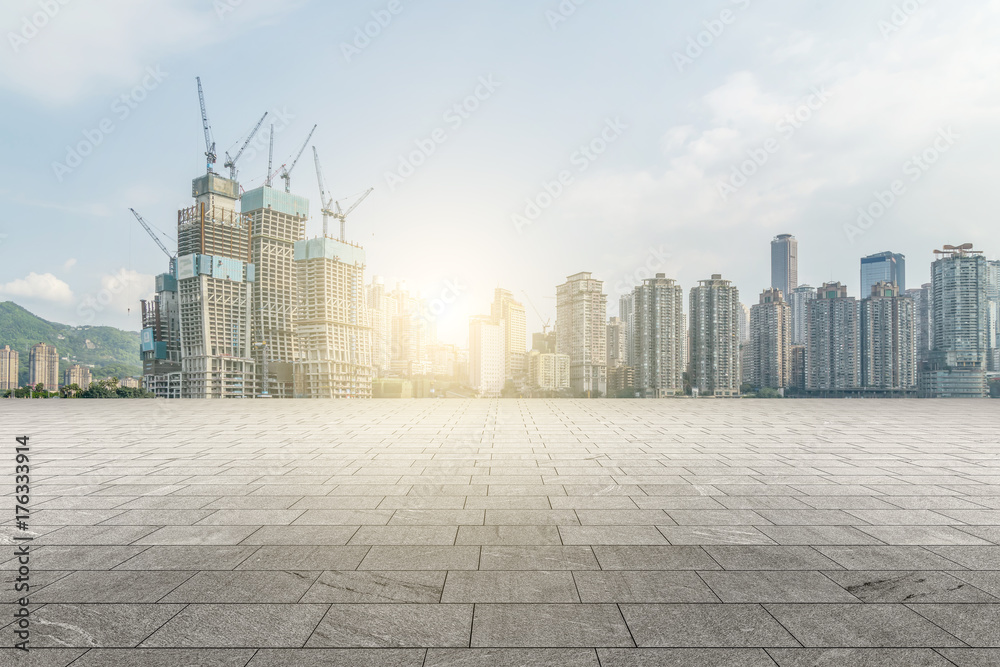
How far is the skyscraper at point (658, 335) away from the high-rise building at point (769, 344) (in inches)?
601

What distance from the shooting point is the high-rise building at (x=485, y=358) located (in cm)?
6344

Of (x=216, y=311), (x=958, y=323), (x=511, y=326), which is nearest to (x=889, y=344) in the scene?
(x=958, y=323)

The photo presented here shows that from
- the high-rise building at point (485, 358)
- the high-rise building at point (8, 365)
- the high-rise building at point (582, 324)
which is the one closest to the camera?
the high-rise building at point (8, 365)

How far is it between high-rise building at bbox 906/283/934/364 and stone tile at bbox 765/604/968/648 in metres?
54.0

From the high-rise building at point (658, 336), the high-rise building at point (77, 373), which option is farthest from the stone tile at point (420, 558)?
the high-rise building at point (77, 373)

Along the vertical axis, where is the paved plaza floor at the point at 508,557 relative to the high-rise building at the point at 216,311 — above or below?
below

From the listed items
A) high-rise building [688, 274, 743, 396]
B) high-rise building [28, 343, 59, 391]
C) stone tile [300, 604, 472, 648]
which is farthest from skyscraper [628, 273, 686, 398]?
high-rise building [28, 343, 59, 391]

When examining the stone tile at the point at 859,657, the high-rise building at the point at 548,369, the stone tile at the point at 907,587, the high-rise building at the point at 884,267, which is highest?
the high-rise building at the point at 884,267

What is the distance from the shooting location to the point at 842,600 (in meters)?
3.93

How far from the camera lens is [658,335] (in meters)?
50.8

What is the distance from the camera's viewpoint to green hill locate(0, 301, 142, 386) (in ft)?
171

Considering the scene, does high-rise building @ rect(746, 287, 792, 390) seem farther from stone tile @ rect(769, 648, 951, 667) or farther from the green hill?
the green hill

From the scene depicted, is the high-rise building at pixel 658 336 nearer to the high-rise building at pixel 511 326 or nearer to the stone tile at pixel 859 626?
the high-rise building at pixel 511 326

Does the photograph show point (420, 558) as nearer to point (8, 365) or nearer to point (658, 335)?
point (658, 335)
